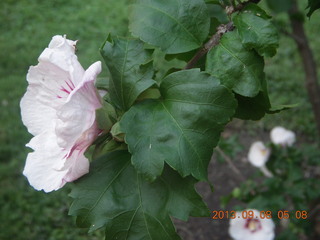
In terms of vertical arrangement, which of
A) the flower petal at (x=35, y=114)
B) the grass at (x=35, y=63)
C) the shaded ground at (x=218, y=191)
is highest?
the flower petal at (x=35, y=114)

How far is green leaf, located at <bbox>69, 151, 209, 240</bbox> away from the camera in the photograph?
2.63ft

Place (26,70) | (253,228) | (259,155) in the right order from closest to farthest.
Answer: (253,228)
(259,155)
(26,70)

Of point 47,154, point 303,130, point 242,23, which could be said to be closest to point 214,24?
point 242,23

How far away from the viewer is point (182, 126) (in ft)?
2.48

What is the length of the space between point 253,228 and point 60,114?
64.0 inches

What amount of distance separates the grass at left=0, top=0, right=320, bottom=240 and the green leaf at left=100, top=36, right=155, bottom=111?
4.54 feet

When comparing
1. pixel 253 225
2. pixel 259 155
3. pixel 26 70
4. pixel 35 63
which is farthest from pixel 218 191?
pixel 26 70

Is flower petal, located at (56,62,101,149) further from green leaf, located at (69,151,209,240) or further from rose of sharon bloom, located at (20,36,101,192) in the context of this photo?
green leaf, located at (69,151,209,240)

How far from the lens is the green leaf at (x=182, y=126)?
2.42ft

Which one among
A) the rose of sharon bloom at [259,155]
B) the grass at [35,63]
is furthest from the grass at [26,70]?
the rose of sharon bloom at [259,155]

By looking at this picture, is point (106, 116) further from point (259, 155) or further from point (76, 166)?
point (259, 155)

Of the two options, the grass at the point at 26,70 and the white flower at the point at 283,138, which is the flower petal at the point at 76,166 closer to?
the grass at the point at 26,70

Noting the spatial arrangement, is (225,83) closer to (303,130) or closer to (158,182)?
(158,182)

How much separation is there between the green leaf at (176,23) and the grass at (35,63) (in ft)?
4.48
